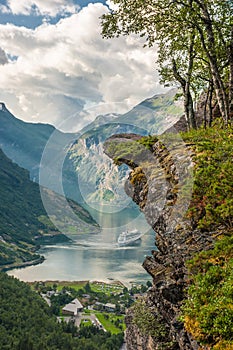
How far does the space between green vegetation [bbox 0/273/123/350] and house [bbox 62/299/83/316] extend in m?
5.26

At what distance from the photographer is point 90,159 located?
779 inches

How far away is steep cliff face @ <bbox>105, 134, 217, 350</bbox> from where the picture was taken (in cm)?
713

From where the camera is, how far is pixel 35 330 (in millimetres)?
69438

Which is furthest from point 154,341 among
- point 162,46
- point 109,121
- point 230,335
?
point 162,46

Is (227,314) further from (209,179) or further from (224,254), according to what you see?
(209,179)

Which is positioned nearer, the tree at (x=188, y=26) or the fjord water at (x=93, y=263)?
the tree at (x=188, y=26)

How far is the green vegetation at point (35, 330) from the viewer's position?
6144 cm

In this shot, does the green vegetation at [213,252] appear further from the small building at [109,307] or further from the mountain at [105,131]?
the small building at [109,307]

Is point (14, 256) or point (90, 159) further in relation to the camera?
point (14, 256)

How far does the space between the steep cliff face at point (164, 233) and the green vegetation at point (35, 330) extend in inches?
2225

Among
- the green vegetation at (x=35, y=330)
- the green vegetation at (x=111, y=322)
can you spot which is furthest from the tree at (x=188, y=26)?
the green vegetation at (x=111, y=322)

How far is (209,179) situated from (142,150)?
487 cm

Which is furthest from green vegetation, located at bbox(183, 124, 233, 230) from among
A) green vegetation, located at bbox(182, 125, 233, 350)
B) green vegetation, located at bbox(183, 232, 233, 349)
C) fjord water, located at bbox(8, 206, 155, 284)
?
fjord water, located at bbox(8, 206, 155, 284)

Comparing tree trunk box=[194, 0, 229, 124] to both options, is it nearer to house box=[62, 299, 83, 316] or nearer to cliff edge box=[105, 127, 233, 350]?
cliff edge box=[105, 127, 233, 350]
